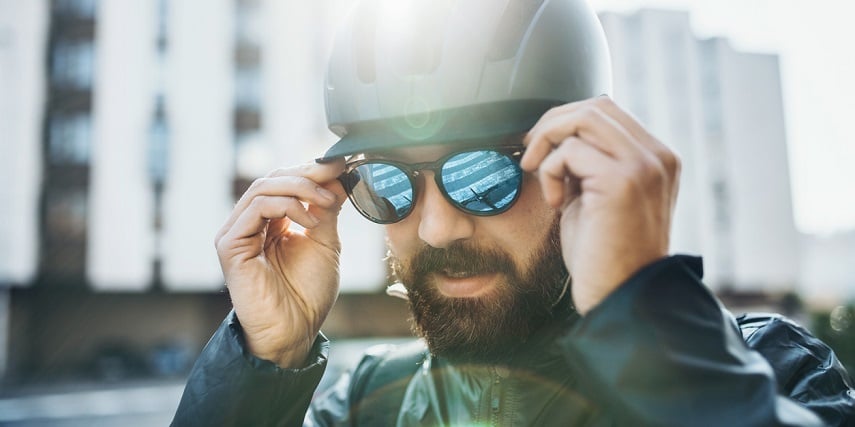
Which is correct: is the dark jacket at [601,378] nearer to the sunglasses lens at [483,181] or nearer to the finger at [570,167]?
the finger at [570,167]

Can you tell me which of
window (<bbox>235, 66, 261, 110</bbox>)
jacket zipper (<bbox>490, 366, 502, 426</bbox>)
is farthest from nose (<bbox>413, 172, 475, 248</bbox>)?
window (<bbox>235, 66, 261, 110</bbox>)

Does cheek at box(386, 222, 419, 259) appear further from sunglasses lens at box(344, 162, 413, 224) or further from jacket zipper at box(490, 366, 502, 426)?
jacket zipper at box(490, 366, 502, 426)

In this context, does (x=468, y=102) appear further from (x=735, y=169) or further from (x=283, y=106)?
(x=735, y=169)

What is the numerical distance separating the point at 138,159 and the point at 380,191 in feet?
75.7

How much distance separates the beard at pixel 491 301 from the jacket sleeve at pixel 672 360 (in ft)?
1.48

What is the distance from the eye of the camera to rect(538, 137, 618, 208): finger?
1.00m

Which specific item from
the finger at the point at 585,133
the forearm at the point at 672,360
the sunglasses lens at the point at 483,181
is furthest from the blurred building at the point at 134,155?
the forearm at the point at 672,360

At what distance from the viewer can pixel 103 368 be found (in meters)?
21.4

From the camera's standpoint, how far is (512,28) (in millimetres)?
1572

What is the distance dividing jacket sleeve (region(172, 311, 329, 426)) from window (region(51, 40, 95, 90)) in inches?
972

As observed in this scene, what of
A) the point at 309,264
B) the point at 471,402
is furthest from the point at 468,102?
the point at 471,402

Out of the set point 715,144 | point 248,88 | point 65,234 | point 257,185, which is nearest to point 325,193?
point 257,185

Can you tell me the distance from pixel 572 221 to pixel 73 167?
984 inches

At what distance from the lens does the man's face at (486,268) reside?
1480 mm
